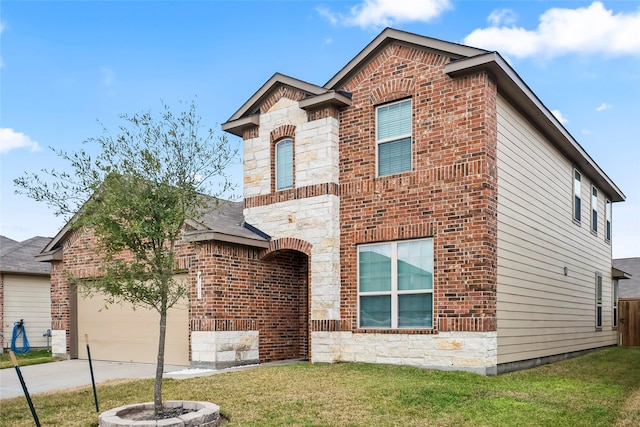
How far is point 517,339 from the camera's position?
12219 millimetres

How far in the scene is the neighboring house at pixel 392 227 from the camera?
1137cm

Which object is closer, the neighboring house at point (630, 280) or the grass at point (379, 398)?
the grass at point (379, 398)

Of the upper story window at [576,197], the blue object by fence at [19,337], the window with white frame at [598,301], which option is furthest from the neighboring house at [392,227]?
the blue object by fence at [19,337]

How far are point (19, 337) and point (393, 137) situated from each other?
1547cm

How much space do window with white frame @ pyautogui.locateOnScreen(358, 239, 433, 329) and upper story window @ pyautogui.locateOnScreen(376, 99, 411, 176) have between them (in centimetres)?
163

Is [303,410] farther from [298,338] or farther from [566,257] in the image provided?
[566,257]

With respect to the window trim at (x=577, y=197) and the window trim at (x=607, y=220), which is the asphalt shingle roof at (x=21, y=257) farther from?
the window trim at (x=607, y=220)

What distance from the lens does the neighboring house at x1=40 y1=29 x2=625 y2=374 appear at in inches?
448

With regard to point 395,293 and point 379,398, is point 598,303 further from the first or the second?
point 379,398

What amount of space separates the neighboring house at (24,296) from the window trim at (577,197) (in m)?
17.9

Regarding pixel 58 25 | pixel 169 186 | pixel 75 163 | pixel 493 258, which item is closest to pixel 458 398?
pixel 493 258

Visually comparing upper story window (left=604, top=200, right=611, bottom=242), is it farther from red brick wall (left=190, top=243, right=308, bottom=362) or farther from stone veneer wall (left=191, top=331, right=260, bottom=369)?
stone veneer wall (left=191, top=331, right=260, bottom=369)

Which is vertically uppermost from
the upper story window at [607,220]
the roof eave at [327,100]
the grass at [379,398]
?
the roof eave at [327,100]

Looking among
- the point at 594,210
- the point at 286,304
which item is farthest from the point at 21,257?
the point at 594,210
